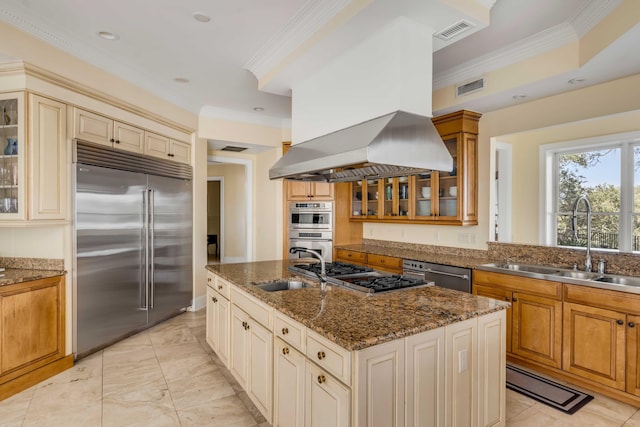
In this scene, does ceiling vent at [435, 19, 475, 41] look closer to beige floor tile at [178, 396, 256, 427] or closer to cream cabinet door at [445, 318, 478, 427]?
cream cabinet door at [445, 318, 478, 427]

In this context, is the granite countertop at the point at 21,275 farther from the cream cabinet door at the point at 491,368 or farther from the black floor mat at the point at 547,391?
the black floor mat at the point at 547,391

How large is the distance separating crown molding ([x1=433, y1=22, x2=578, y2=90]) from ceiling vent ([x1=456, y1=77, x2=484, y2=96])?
55mm

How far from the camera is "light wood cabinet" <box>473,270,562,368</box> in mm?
2816

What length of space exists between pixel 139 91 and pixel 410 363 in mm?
3837

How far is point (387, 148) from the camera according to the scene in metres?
2.12

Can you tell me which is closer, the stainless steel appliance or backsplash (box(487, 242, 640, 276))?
the stainless steel appliance

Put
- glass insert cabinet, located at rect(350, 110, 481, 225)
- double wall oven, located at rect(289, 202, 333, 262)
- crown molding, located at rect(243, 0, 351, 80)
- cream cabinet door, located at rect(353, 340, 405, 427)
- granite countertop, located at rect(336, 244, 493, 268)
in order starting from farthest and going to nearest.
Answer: double wall oven, located at rect(289, 202, 333, 262) → glass insert cabinet, located at rect(350, 110, 481, 225) → granite countertop, located at rect(336, 244, 493, 268) → crown molding, located at rect(243, 0, 351, 80) → cream cabinet door, located at rect(353, 340, 405, 427)

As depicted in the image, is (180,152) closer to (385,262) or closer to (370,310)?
(385,262)

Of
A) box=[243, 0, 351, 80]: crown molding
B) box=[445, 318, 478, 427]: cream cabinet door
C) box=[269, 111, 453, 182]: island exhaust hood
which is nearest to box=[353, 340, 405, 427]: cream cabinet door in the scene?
box=[445, 318, 478, 427]: cream cabinet door

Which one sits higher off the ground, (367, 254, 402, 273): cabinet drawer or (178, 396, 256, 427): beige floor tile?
(367, 254, 402, 273): cabinet drawer

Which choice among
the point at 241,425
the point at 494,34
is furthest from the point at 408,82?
the point at 241,425

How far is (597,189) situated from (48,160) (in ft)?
19.6

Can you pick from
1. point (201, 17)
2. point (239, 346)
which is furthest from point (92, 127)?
point (239, 346)

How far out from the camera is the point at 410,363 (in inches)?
63.5
